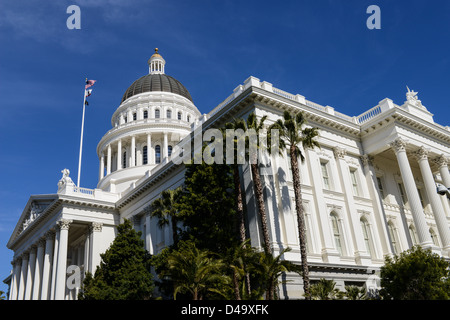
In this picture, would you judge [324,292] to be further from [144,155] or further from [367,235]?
[144,155]

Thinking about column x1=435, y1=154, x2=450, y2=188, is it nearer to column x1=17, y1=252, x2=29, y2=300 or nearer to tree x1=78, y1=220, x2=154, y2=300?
tree x1=78, y1=220, x2=154, y2=300

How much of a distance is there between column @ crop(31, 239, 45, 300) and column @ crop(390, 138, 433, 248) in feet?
120

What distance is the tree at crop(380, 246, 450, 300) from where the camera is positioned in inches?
927

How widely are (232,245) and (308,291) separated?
525 cm

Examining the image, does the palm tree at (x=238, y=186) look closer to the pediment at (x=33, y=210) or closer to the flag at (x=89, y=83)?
the pediment at (x=33, y=210)

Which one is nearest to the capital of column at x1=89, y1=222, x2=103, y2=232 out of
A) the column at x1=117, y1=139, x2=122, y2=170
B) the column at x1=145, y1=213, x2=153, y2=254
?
the column at x1=145, y1=213, x2=153, y2=254

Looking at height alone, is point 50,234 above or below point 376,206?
above

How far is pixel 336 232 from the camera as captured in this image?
30.0 m

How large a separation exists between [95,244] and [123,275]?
13.1 m

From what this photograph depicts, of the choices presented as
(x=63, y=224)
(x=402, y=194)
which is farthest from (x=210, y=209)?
(x=63, y=224)

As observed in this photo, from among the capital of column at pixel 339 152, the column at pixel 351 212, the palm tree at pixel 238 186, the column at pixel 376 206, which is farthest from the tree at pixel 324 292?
the capital of column at pixel 339 152

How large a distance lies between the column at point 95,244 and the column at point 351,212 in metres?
24.8

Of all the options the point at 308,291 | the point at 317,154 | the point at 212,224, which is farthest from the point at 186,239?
the point at 317,154
